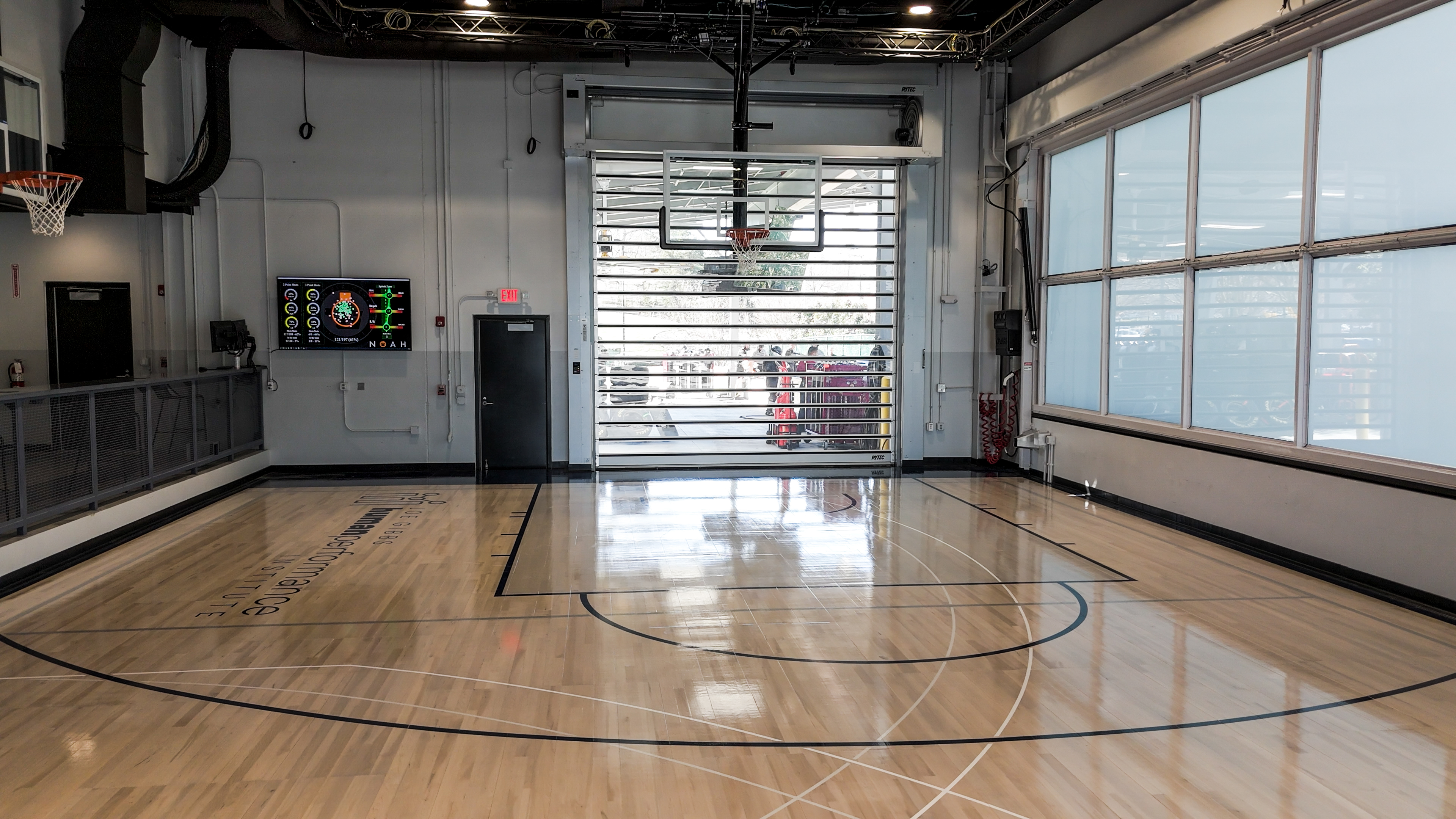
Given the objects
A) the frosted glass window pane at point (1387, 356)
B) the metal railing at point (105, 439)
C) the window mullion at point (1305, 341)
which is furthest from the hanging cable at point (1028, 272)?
the metal railing at point (105, 439)

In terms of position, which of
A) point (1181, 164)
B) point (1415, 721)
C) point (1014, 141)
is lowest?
point (1415, 721)

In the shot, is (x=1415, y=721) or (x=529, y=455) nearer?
(x=1415, y=721)

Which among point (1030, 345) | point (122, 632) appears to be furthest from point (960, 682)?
point (1030, 345)

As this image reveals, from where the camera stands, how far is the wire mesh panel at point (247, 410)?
11.3m

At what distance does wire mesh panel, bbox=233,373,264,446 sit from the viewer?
11.3m

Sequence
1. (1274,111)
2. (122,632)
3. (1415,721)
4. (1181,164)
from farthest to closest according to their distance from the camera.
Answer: (1181,164) < (1274,111) < (122,632) < (1415,721)

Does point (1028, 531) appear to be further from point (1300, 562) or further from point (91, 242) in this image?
point (91, 242)

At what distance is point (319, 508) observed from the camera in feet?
32.6

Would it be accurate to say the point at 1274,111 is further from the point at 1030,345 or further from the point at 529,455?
the point at 529,455

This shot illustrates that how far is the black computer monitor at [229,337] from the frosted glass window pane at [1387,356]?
11.8m

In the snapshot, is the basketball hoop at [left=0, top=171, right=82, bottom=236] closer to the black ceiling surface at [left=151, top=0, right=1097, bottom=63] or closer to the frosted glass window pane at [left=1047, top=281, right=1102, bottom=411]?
the black ceiling surface at [left=151, top=0, right=1097, bottom=63]

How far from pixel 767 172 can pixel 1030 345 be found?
433cm

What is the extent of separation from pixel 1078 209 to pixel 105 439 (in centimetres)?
1074

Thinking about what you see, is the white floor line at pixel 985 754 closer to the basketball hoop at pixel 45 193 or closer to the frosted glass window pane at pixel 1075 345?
the frosted glass window pane at pixel 1075 345
